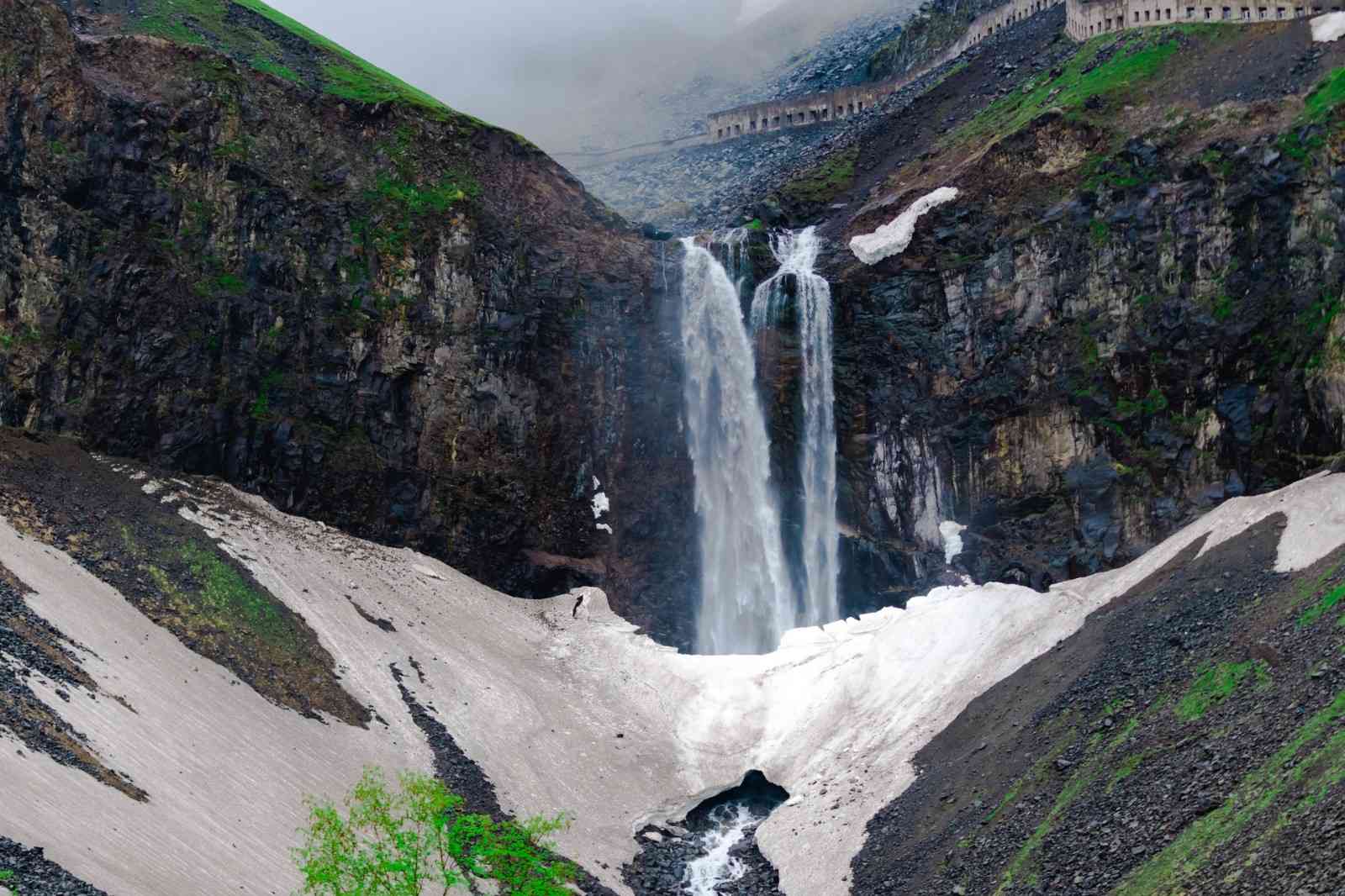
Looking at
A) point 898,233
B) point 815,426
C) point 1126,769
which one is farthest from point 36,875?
point 898,233

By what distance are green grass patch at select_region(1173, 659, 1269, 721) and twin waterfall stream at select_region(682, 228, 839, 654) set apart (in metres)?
24.4

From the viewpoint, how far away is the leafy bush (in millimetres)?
27953

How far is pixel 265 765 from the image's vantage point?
40.2m

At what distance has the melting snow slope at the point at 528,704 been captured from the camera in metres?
35.8

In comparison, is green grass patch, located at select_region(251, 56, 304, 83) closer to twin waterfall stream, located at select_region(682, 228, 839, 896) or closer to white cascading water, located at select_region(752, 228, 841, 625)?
twin waterfall stream, located at select_region(682, 228, 839, 896)

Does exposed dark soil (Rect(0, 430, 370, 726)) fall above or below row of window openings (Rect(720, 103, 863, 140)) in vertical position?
below

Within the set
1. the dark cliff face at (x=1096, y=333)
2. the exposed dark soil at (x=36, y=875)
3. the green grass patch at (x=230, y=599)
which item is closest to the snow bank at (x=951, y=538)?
the dark cliff face at (x=1096, y=333)

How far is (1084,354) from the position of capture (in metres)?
59.1

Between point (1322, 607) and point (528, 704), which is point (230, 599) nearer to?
point (528, 704)

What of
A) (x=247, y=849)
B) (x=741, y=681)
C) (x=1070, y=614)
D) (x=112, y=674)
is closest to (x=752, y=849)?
(x=741, y=681)

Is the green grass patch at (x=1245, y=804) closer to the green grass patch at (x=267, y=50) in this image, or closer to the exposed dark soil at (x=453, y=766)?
the exposed dark soil at (x=453, y=766)

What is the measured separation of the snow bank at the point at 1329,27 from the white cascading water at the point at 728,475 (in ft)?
91.8

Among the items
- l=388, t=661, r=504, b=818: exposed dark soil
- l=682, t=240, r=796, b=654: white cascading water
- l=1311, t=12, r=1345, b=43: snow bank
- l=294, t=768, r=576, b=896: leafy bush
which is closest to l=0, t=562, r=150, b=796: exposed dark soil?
l=294, t=768, r=576, b=896: leafy bush

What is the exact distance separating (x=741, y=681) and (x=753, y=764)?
16.4 feet
